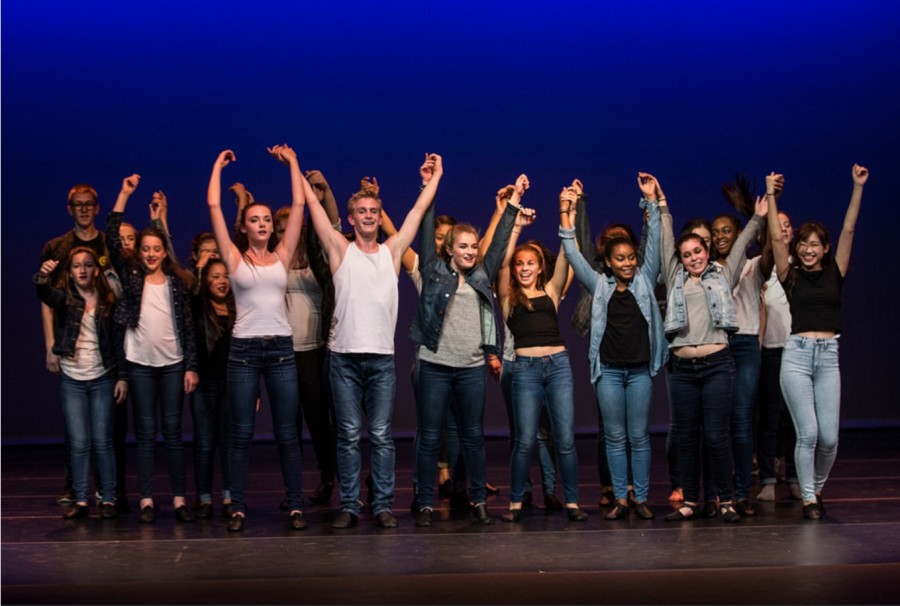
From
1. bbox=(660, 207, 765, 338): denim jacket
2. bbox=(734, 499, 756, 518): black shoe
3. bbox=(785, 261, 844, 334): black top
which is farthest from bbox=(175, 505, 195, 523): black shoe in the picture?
bbox=(785, 261, 844, 334): black top

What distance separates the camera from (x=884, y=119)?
835 cm

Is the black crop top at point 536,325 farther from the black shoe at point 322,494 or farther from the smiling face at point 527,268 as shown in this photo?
the black shoe at point 322,494

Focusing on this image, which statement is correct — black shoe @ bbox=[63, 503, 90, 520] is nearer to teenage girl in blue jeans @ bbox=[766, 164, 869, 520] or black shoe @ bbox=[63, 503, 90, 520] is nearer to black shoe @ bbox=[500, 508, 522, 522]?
black shoe @ bbox=[500, 508, 522, 522]

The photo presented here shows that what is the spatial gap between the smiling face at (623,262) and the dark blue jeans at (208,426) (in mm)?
1829

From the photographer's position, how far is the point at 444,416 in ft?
16.6

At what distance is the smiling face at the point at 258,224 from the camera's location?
16.0 ft

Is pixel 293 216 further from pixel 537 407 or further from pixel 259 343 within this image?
pixel 537 407

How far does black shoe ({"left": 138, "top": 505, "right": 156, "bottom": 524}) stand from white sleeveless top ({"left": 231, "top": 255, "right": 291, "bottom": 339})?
918 mm

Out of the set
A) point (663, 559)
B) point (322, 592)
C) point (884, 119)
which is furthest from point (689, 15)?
point (322, 592)

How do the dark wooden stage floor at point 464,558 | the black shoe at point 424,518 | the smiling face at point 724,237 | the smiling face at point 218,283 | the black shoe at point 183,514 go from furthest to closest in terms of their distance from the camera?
the smiling face at point 724,237, the smiling face at point 218,283, the black shoe at point 183,514, the black shoe at point 424,518, the dark wooden stage floor at point 464,558

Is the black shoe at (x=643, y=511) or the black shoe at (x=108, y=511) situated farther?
the black shoe at (x=108, y=511)

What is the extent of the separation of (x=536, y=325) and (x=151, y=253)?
1.76 metres

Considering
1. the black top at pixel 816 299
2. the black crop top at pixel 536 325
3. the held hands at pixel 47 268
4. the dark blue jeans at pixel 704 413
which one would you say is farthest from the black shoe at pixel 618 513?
the held hands at pixel 47 268

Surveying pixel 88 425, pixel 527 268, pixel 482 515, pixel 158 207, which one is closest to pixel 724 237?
pixel 527 268
